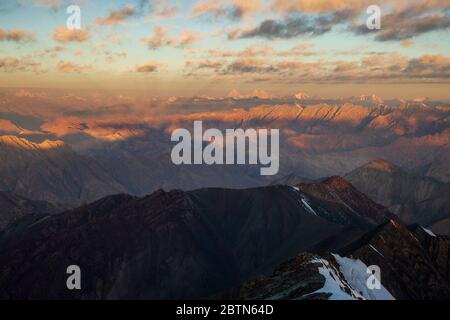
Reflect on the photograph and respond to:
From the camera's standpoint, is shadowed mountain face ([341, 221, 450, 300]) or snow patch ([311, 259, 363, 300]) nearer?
snow patch ([311, 259, 363, 300])

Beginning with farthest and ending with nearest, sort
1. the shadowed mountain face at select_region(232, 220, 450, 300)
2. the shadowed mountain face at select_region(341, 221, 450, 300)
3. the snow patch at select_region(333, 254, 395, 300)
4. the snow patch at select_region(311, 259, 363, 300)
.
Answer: the shadowed mountain face at select_region(341, 221, 450, 300)
the snow patch at select_region(333, 254, 395, 300)
the shadowed mountain face at select_region(232, 220, 450, 300)
the snow patch at select_region(311, 259, 363, 300)

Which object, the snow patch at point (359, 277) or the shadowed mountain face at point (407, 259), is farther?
the shadowed mountain face at point (407, 259)

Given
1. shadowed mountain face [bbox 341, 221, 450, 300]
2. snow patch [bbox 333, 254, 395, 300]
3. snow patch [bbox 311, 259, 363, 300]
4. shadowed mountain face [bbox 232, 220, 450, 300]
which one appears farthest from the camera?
shadowed mountain face [bbox 341, 221, 450, 300]

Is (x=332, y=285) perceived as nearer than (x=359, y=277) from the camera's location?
Yes

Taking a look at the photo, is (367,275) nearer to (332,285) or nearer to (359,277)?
(359,277)

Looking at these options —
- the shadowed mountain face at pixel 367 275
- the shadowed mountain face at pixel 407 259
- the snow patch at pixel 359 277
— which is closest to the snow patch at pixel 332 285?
the shadowed mountain face at pixel 367 275

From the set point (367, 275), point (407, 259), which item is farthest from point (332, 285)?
point (407, 259)

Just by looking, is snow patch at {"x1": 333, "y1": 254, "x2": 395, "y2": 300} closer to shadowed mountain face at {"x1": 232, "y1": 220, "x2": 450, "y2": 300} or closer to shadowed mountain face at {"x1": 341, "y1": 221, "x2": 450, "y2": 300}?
shadowed mountain face at {"x1": 232, "y1": 220, "x2": 450, "y2": 300}

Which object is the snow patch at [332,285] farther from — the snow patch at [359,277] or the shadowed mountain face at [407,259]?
the shadowed mountain face at [407,259]

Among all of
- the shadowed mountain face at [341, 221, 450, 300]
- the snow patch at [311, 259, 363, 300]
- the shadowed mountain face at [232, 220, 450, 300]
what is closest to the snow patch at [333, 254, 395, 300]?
the shadowed mountain face at [232, 220, 450, 300]

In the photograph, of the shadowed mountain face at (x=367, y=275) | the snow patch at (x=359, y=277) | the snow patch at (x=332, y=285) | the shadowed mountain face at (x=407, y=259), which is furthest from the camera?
the shadowed mountain face at (x=407, y=259)
